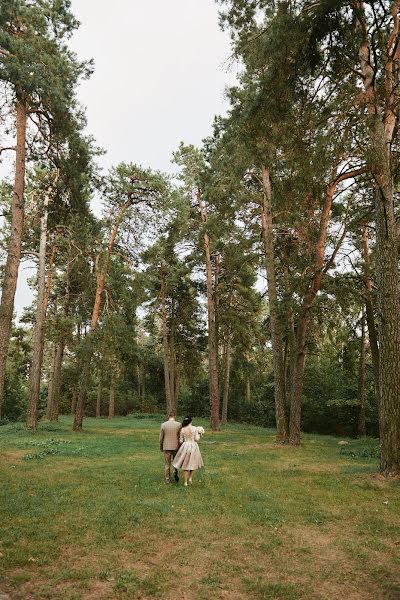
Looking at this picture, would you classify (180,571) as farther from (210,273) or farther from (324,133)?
(210,273)

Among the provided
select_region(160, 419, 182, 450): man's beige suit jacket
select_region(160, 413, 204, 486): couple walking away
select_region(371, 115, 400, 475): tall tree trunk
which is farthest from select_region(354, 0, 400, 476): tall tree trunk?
select_region(160, 419, 182, 450): man's beige suit jacket

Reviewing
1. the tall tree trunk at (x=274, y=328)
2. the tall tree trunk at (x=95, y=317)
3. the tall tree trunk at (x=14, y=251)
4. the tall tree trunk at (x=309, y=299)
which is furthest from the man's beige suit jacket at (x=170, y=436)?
the tall tree trunk at (x=95, y=317)

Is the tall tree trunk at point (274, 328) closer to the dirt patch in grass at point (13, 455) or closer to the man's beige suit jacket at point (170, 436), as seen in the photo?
the man's beige suit jacket at point (170, 436)

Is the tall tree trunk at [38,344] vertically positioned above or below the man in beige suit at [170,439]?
above

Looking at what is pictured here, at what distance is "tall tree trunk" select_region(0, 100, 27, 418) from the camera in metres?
11.5

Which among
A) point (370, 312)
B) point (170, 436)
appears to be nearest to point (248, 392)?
point (370, 312)

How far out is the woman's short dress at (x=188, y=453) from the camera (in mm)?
9570

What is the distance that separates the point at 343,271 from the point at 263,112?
7.59 m

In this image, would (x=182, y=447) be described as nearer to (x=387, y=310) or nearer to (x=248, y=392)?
(x=387, y=310)

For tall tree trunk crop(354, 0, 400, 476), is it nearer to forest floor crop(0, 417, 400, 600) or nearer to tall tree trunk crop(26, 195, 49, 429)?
forest floor crop(0, 417, 400, 600)

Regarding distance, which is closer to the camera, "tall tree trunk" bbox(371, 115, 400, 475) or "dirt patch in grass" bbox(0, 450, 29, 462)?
"tall tree trunk" bbox(371, 115, 400, 475)

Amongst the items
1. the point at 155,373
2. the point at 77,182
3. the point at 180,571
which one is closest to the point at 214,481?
the point at 180,571

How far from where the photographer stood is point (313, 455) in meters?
14.6

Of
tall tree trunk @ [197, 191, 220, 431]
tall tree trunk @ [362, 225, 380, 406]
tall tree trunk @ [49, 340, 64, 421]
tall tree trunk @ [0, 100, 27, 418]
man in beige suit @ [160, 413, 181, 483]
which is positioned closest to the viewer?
man in beige suit @ [160, 413, 181, 483]
